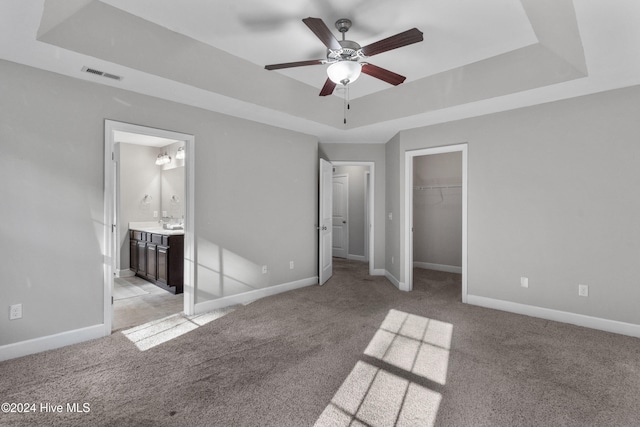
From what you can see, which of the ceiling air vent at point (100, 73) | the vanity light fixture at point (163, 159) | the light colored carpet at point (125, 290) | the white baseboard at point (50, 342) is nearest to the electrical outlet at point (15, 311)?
the white baseboard at point (50, 342)

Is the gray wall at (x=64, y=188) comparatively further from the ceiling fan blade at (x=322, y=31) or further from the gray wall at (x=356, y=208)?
the gray wall at (x=356, y=208)

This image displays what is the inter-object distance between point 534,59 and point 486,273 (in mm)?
2429

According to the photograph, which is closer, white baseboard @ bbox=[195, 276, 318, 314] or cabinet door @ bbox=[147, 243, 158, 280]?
white baseboard @ bbox=[195, 276, 318, 314]

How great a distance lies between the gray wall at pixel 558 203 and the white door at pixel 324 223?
1801 mm

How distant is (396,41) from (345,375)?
2.38m

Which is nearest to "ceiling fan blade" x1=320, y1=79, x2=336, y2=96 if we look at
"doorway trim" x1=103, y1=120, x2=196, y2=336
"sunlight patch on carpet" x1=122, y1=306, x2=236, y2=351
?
"doorway trim" x1=103, y1=120, x2=196, y2=336

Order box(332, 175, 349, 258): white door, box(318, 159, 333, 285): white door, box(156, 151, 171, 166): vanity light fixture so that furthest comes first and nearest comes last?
box(332, 175, 349, 258): white door, box(156, 151, 171, 166): vanity light fixture, box(318, 159, 333, 285): white door

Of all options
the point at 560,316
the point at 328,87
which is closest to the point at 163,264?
the point at 328,87

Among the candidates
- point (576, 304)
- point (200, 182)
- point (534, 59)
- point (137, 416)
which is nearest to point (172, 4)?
point (200, 182)

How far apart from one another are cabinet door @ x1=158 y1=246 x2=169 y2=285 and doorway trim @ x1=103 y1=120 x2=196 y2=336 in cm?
110

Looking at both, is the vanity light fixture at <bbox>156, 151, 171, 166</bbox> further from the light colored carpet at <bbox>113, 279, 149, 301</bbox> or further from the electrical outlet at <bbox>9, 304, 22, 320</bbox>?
the electrical outlet at <bbox>9, 304, 22, 320</bbox>

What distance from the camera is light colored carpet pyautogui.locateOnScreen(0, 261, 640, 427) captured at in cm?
188

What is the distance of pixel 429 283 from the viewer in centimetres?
505

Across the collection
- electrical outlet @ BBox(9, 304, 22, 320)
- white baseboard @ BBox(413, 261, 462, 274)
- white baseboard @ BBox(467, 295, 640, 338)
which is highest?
electrical outlet @ BBox(9, 304, 22, 320)
